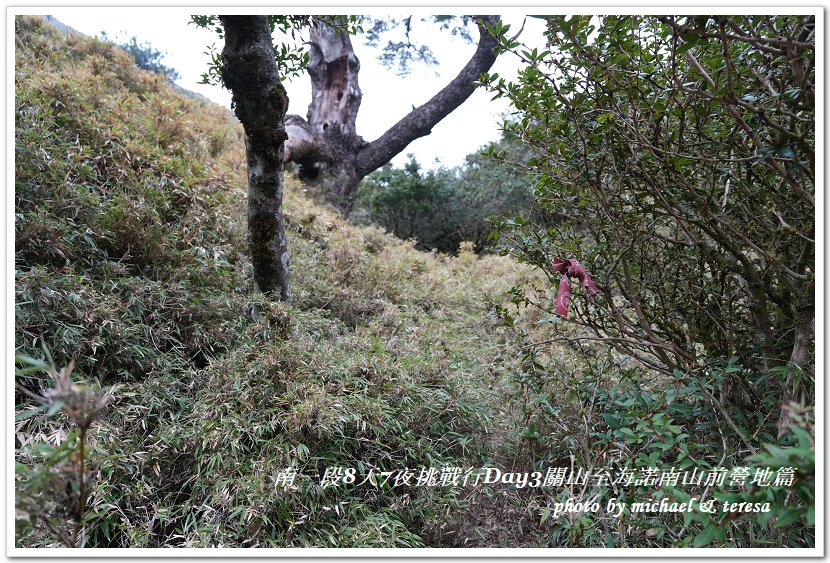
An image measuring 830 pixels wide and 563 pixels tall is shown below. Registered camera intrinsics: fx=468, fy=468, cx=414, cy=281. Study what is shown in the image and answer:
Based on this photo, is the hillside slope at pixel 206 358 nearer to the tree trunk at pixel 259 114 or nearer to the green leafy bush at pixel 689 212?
the tree trunk at pixel 259 114

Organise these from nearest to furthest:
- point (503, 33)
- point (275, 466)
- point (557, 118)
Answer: point (503, 33), point (275, 466), point (557, 118)

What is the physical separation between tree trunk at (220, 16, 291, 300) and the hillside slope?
399 millimetres

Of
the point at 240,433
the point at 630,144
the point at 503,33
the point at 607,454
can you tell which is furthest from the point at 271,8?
the point at 607,454

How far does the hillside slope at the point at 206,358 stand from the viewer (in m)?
1.49

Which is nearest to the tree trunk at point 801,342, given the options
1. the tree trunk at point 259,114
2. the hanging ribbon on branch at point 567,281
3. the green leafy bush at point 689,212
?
the green leafy bush at point 689,212

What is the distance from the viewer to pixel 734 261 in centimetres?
160

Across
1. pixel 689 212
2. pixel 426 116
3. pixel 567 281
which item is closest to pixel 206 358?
pixel 567 281

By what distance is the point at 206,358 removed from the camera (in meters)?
2.19

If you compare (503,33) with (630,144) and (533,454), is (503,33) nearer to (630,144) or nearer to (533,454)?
(630,144)

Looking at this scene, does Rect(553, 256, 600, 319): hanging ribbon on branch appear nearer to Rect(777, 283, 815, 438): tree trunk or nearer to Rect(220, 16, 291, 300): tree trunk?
Rect(777, 283, 815, 438): tree trunk

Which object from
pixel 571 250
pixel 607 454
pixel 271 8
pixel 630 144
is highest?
pixel 271 8

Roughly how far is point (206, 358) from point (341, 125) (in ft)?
16.5

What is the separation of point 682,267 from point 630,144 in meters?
0.55

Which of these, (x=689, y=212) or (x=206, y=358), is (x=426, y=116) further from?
(x=689, y=212)
